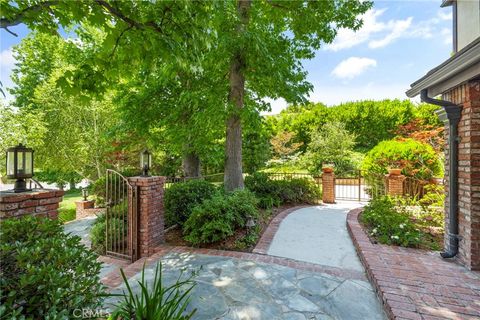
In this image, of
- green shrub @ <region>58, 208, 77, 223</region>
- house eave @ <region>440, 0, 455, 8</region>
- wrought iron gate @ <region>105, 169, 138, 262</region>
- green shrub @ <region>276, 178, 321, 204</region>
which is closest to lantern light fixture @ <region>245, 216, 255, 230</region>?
wrought iron gate @ <region>105, 169, 138, 262</region>

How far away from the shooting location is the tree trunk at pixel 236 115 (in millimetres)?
6332

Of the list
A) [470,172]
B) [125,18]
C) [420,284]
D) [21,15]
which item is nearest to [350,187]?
[470,172]

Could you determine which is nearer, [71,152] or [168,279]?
[168,279]

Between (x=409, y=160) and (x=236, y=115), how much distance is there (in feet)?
22.7

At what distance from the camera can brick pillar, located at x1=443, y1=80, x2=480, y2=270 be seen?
3166 mm

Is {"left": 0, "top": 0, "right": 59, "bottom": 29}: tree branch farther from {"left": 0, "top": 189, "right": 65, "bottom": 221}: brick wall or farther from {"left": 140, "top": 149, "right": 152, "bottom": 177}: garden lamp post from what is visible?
{"left": 140, "top": 149, "right": 152, "bottom": 177}: garden lamp post

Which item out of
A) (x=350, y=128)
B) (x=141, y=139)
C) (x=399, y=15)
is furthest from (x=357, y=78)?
(x=141, y=139)

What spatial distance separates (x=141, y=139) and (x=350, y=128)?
14184mm

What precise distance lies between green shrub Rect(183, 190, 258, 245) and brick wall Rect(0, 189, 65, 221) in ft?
7.49

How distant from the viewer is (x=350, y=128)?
17172 mm

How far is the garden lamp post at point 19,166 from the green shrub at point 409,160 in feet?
33.4

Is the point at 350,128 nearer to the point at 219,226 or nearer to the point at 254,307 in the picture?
the point at 219,226

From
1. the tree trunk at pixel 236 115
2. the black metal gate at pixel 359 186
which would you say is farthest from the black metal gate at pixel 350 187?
the tree trunk at pixel 236 115

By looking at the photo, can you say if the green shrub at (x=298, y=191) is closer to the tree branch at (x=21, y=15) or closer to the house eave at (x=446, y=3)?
the house eave at (x=446, y=3)
